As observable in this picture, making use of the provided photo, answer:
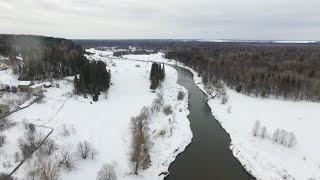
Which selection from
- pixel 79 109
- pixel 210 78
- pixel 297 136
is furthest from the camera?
pixel 210 78

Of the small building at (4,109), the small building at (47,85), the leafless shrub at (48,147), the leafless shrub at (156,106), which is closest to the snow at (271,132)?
the leafless shrub at (156,106)

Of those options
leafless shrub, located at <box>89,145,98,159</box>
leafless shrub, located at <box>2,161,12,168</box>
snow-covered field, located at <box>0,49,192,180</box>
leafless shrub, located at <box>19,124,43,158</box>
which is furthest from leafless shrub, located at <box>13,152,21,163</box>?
leafless shrub, located at <box>89,145,98,159</box>

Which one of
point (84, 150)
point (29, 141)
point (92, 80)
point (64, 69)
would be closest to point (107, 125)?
point (84, 150)

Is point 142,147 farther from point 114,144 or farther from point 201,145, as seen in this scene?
point 201,145

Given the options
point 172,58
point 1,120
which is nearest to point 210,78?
point 1,120

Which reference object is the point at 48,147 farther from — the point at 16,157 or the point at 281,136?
the point at 281,136
